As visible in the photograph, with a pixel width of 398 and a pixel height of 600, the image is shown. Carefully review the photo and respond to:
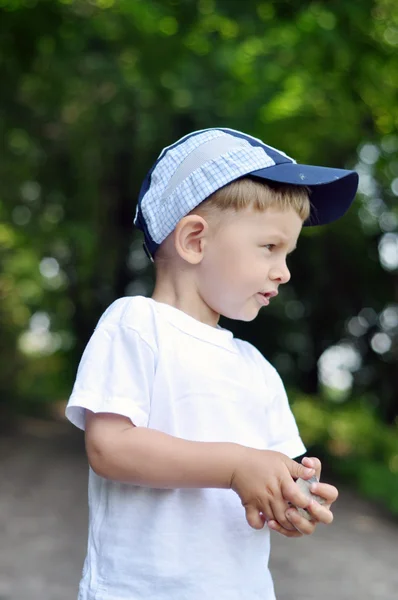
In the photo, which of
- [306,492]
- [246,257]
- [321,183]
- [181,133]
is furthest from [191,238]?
[181,133]

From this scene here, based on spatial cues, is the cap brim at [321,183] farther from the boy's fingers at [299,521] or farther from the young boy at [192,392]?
the boy's fingers at [299,521]

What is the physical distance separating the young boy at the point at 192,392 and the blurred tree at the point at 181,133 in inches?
168

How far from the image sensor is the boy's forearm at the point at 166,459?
1427mm

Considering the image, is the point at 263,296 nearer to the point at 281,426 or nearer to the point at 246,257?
the point at 246,257

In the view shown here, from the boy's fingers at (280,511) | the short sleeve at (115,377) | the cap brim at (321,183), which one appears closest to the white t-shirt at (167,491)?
the short sleeve at (115,377)

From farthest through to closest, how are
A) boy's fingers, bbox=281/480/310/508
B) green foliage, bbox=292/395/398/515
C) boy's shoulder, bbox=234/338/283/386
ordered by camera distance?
green foliage, bbox=292/395/398/515 → boy's shoulder, bbox=234/338/283/386 → boy's fingers, bbox=281/480/310/508

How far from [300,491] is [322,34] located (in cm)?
473

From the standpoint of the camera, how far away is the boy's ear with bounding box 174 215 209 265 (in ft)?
5.34

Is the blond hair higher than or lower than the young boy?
higher

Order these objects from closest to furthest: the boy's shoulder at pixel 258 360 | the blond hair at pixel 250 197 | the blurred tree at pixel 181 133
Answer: the blond hair at pixel 250 197, the boy's shoulder at pixel 258 360, the blurred tree at pixel 181 133

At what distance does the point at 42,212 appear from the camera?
11.8m

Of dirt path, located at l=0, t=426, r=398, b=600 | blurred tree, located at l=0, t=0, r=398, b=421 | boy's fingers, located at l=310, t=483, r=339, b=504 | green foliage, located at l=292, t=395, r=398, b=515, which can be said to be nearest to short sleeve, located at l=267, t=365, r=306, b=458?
boy's fingers, located at l=310, t=483, r=339, b=504

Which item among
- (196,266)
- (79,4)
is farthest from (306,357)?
(196,266)

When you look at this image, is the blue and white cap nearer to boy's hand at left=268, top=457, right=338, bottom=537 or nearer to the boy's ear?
the boy's ear
